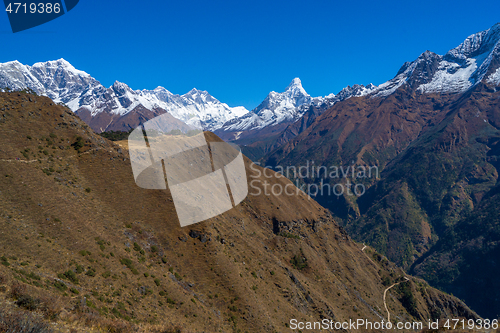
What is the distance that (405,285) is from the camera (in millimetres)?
111562

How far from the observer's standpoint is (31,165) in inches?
1661

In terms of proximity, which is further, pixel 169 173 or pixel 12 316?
pixel 169 173

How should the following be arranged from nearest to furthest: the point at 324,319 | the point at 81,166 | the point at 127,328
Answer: the point at 127,328
the point at 81,166
the point at 324,319

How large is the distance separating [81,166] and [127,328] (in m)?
37.7

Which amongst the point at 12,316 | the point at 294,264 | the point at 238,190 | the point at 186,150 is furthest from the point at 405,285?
the point at 12,316

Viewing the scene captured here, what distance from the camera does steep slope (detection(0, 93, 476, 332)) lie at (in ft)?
85.8

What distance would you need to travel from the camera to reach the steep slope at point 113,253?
26141 millimetres

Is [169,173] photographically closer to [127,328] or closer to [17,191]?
[17,191]

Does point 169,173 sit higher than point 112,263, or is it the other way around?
point 169,173

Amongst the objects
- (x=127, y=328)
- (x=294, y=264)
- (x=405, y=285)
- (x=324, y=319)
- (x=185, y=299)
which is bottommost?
(x=405, y=285)

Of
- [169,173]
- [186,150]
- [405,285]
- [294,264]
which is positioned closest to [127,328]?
[169,173]

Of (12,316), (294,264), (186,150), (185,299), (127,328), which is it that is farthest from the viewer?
(186,150)

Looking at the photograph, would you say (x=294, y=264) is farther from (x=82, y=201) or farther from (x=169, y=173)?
(x=82, y=201)

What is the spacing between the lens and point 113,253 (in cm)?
3597
